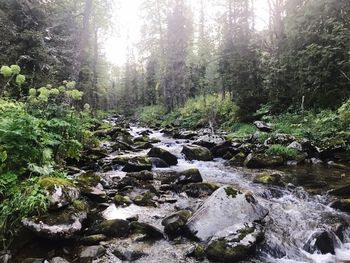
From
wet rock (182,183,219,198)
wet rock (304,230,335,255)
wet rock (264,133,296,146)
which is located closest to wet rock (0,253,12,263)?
wet rock (182,183,219,198)

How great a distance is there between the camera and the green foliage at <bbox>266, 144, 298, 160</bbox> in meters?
11.0

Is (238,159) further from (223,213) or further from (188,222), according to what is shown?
(188,222)

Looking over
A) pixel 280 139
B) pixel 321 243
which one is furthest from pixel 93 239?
pixel 280 139

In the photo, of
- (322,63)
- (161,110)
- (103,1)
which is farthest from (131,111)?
(322,63)

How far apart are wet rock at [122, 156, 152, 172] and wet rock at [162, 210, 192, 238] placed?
4567 mm

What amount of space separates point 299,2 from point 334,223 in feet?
44.2

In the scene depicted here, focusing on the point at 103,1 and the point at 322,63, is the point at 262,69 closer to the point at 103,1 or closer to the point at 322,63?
the point at 322,63

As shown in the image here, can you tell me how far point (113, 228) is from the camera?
544 cm

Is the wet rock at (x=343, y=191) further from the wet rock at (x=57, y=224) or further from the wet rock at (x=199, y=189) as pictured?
the wet rock at (x=57, y=224)

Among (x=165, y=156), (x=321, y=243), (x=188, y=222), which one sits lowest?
(x=321, y=243)

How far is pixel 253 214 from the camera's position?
5781 millimetres

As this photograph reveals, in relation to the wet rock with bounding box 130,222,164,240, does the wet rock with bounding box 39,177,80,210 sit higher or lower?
higher

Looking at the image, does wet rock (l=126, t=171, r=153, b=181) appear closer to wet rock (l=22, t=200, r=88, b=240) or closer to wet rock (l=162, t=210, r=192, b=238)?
wet rock (l=162, t=210, r=192, b=238)

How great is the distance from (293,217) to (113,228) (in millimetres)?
3310
